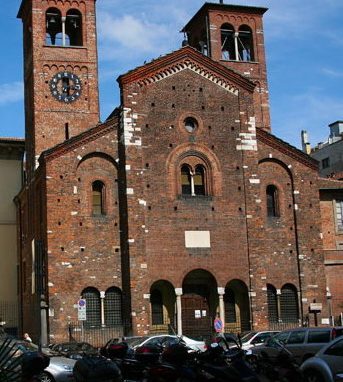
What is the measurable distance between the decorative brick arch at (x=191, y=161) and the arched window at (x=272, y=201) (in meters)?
3.00

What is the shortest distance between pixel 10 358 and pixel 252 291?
84.7 ft

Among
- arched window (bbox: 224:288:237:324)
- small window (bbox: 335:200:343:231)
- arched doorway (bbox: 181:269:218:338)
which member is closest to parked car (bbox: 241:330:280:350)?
arched doorway (bbox: 181:269:218:338)

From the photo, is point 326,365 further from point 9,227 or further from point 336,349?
point 9,227

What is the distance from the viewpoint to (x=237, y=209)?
34.2 metres

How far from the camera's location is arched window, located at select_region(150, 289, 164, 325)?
32688 mm

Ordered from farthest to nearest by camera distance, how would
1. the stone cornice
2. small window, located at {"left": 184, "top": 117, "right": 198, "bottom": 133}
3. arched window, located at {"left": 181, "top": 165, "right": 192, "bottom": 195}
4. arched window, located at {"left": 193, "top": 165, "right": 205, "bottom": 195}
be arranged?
the stone cornice < small window, located at {"left": 184, "top": 117, "right": 198, "bottom": 133} < arched window, located at {"left": 193, "top": 165, "right": 205, "bottom": 195} < arched window, located at {"left": 181, "top": 165, "right": 192, "bottom": 195}

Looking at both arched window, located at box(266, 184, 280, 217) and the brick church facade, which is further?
arched window, located at box(266, 184, 280, 217)

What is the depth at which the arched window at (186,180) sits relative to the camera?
1345 inches

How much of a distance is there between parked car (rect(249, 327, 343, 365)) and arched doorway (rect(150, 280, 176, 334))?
12040 mm

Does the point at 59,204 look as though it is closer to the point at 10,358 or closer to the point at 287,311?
the point at 287,311

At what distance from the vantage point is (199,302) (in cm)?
3347

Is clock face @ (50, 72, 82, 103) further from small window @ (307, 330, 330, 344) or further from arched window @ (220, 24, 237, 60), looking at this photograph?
small window @ (307, 330, 330, 344)

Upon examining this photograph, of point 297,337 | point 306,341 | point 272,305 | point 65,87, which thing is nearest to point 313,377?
point 306,341

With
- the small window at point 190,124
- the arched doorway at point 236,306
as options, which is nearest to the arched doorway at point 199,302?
the arched doorway at point 236,306
